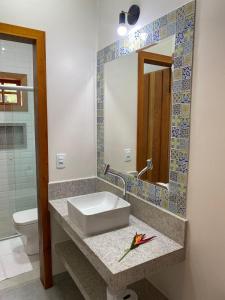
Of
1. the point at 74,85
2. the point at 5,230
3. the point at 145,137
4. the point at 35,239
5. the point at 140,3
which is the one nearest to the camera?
the point at 140,3

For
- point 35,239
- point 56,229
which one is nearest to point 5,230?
point 35,239

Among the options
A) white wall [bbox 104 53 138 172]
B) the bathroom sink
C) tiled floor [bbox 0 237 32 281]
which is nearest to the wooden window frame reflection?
white wall [bbox 104 53 138 172]

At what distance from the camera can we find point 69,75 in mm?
2051

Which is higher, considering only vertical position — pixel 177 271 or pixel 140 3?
pixel 140 3

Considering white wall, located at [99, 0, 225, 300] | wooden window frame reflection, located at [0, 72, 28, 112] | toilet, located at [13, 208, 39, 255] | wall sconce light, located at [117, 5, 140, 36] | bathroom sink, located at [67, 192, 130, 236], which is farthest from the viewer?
wooden window frame reflection, located at [0, 72, 28, 112]

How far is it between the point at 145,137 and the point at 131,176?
326 mm

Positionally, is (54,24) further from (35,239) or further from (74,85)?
(35,239)

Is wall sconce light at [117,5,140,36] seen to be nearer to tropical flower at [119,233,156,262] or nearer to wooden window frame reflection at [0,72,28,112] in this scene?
tropical flower at [119,233,156,262]

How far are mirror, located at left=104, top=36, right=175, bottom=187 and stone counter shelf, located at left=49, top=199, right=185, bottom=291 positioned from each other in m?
0.36

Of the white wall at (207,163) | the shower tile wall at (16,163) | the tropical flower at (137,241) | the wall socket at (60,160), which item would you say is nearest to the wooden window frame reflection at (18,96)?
the shower tile wall at (16,163)

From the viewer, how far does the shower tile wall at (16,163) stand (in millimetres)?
3062

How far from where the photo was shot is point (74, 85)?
2086mm

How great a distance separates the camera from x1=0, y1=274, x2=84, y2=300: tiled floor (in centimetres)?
205

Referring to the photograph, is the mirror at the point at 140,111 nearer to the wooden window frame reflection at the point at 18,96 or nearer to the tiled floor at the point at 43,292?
the tiled floor at the point at 43,292
